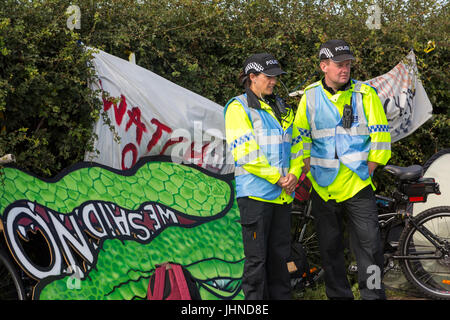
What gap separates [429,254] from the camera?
4.82m

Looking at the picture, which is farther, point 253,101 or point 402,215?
point 402,215

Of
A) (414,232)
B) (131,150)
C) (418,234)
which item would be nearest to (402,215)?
(414,232)

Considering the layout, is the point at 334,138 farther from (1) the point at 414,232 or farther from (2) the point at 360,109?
(1) the point at 414,232

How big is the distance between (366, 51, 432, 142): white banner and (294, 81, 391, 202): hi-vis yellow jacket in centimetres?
123

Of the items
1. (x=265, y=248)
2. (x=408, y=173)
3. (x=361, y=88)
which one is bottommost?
(x=265, y=248)

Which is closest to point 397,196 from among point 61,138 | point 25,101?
point 61,138

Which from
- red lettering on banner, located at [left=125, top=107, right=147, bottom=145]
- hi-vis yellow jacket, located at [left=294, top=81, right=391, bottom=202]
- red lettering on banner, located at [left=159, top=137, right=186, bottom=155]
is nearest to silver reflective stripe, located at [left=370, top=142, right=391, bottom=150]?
hi-vis yellow jacket, located at [left=294, top=81, right=391, bottom=202]

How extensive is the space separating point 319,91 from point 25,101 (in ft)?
7.31

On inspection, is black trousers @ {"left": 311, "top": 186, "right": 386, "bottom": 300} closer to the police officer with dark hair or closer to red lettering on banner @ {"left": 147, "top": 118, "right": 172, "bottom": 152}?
the police officer with dark hair

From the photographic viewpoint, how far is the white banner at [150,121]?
14.4 feet

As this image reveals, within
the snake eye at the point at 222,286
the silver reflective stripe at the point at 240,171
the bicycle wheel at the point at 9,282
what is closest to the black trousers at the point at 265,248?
the silver reflective stripe at the point at 240,171

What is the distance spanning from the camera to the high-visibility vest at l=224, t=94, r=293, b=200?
3.78 metres

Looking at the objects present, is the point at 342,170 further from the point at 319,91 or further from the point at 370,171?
the point at 319,91

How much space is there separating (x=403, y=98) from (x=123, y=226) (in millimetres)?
→ 2990
